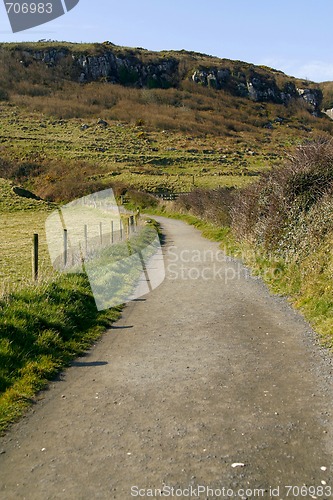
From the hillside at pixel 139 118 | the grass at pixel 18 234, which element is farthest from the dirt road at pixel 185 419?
the hillside at pixel 139 118

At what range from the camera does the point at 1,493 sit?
434 cm

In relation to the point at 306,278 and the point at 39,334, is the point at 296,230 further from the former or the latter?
the point at 39,334

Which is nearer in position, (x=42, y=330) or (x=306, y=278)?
(x=42, y=330)

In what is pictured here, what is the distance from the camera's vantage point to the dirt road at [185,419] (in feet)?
14.4

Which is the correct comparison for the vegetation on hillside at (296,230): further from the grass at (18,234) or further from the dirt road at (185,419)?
the grass at (18,234)

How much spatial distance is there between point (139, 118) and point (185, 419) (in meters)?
109

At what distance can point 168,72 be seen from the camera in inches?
5999

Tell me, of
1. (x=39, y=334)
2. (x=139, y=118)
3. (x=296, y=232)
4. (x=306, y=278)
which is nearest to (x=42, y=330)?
(x=39, y=334)

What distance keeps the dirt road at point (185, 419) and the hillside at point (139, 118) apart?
23500 mm

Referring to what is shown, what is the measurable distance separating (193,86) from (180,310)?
141855 mm

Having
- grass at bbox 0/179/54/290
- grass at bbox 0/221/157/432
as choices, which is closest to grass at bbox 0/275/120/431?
grass at bbox 0/221/157/432

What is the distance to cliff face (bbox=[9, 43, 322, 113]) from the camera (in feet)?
467

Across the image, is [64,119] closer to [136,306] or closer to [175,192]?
[175,192]

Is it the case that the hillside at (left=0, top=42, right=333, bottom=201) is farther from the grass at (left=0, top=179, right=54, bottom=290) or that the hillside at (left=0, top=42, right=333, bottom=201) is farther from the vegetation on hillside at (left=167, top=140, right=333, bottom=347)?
the vegetation on hillside at (left=167, top=140, right=333, bottom=347)
